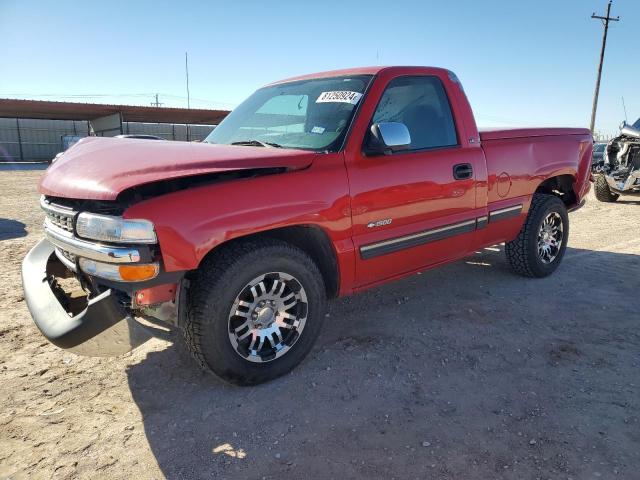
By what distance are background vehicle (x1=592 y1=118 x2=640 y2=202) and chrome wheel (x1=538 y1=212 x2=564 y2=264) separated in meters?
6.51

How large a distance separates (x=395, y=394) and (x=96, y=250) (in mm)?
1856

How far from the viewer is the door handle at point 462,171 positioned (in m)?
3.78

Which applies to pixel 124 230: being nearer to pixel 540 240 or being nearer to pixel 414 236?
pixel 414 236

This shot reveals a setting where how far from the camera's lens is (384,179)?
10.7 ft

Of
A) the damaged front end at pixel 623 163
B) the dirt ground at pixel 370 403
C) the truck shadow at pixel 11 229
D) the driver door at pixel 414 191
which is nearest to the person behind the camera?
the dirt ground at pixel 370 403

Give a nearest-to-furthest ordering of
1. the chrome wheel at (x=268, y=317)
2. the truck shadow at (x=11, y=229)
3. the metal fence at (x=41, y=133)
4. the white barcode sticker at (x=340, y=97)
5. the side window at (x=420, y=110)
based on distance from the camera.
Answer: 1. the chrome wheel at (x=268, y=317)
2. the white barcode sticker at (x=340, y=97)
3. the side window at (x=420, y=110)
4. the truck shadow at (x=11, y=229)
5. the metal fence at (x=41, y=133)

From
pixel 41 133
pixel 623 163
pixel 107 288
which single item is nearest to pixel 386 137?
pixel 107 288

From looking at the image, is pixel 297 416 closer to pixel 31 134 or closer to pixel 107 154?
pixel 107 154

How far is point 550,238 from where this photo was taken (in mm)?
5055

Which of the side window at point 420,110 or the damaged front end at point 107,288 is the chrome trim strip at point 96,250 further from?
the side window at point 420,110

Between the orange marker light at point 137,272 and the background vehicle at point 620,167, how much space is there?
1077 centimetres

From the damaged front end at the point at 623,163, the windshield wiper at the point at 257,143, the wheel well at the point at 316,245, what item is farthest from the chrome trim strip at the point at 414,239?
the damaged front end at the point at 623,163

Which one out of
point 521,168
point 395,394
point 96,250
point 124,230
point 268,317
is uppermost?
point 521,168

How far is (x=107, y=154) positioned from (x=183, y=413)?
159 centimetres
